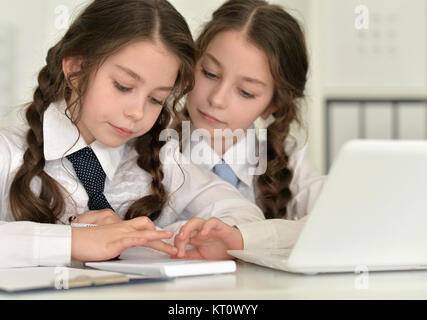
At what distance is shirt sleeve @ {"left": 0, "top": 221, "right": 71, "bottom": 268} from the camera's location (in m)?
0.92

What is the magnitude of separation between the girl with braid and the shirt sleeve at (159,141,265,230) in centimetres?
16

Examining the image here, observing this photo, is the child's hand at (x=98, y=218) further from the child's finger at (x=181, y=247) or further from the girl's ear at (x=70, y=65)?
the girl's ear at (x=70, y=65)

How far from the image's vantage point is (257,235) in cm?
117

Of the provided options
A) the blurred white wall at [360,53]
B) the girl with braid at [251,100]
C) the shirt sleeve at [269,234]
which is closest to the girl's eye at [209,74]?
the girl with braid at [251,100]

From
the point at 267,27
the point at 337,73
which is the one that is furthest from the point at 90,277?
the point at 337,73

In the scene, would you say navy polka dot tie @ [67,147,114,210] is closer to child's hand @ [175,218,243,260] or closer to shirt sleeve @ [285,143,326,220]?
child's hand @ [175,218,243,260]

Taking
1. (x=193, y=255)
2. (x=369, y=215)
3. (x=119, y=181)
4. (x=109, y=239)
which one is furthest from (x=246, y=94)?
(x=369, y=215)

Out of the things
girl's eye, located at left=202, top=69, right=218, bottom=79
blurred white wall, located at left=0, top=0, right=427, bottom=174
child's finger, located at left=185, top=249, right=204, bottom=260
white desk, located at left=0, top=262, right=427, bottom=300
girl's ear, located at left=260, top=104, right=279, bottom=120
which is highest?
blurred white wall, located at left=0, top=0, right=427, bottom=174

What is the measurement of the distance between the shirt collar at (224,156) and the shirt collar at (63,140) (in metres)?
0.32

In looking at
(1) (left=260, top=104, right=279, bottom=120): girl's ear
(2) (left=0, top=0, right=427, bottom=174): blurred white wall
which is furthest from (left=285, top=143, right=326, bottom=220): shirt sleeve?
(2) (left=0, top=0, right=427, bottom=174): blurred white wall

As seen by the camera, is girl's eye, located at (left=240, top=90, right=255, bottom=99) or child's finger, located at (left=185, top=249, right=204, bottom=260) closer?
child's finger, located at (left=185, top=249, right=204, bottom=260)

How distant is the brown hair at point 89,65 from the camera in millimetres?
1265

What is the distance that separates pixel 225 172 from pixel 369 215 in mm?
878
